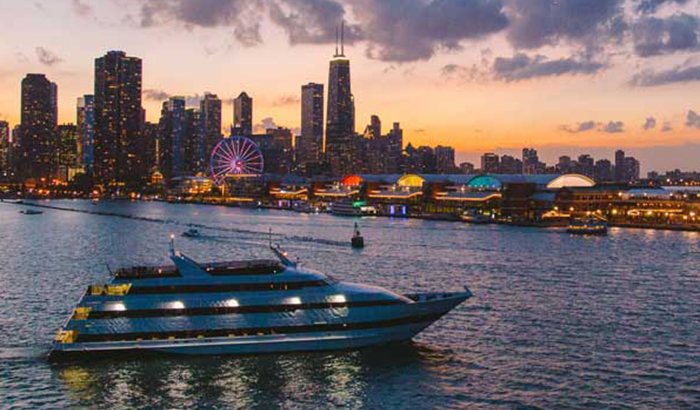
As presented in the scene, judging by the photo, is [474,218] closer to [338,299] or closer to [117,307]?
[338,299]

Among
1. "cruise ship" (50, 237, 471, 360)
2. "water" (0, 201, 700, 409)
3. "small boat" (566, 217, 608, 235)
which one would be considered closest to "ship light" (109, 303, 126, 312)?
"cruise ship" (50, 237, 471, 360)

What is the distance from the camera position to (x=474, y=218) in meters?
146

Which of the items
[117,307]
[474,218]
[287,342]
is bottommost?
[287,342]

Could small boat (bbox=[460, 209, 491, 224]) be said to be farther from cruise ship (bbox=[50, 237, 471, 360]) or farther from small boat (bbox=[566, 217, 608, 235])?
cruise ship (bbox=[50, 237, 471, 360])

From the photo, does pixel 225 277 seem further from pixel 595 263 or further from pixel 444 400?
pixel 595 263

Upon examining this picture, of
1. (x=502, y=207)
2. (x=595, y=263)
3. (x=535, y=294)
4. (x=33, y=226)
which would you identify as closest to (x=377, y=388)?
(x=535, y=294)

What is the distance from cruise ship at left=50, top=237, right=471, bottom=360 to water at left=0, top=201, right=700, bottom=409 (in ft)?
2.35

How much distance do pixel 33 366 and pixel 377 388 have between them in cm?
1419

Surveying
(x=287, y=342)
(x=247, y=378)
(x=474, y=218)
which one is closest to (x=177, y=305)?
(x=247, y=378)

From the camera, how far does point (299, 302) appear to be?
Result: 32.9 metres

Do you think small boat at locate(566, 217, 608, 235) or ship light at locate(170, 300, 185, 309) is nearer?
ship light at locate(170, 300, 185, 309)

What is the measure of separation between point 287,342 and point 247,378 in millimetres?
2808

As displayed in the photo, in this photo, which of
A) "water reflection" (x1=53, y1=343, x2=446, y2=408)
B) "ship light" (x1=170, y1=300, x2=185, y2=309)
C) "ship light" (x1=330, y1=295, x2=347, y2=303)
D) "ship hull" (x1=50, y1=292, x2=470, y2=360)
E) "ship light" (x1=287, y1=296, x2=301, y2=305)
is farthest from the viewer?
"ship light" (x1=330, y1=295, x2=347, y2=303)

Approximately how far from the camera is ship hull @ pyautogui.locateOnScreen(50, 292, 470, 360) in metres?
31.8
